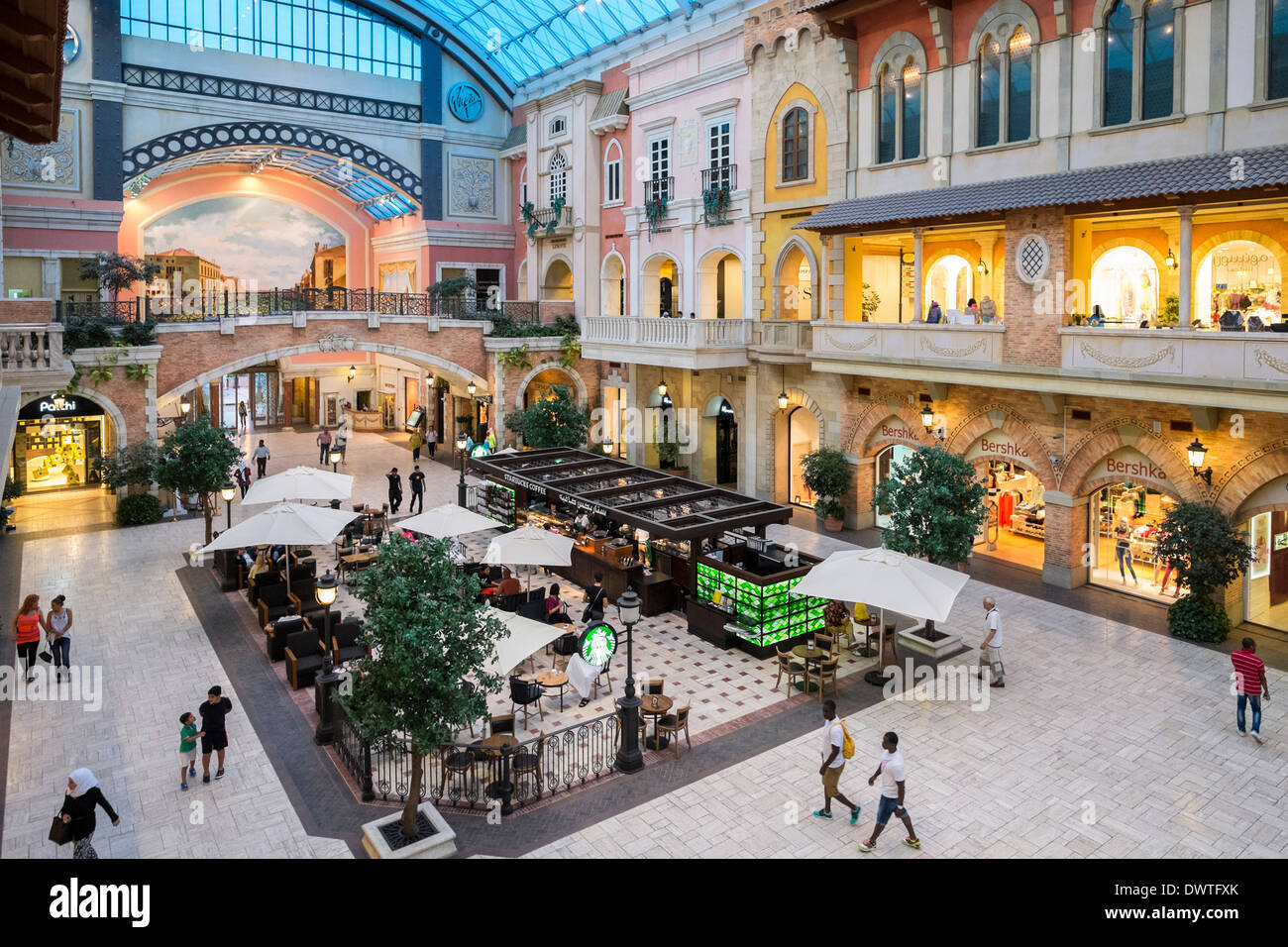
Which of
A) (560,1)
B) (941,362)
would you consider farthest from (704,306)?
(560,1)

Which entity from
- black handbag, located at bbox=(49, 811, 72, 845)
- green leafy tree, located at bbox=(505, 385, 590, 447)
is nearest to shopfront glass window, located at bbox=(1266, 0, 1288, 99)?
green leafy tree, located at bbox=(505, 385, 590, 447)

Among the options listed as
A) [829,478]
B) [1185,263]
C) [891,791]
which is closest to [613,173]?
[829,478]

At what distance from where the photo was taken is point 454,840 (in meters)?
10.1

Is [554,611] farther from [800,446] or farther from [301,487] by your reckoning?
[800,446]

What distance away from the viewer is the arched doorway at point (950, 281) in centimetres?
2430

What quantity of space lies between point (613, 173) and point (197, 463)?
18.6 m

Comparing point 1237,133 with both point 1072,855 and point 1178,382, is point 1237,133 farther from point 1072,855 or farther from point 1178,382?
point 1072,855

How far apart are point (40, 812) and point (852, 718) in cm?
1044

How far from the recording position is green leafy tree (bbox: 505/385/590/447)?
28203 millimetres

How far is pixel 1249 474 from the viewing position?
16141mm

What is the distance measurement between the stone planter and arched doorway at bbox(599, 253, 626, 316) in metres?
26.1

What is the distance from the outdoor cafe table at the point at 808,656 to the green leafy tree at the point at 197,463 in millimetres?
14251

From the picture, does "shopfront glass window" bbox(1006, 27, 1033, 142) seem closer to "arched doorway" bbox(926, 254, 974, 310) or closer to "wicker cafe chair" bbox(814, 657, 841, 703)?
"arched doorway" bbox(926, 254, 974, 310)

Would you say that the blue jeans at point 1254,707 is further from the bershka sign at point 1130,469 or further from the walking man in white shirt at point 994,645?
the bershka sign at point 1130,469
